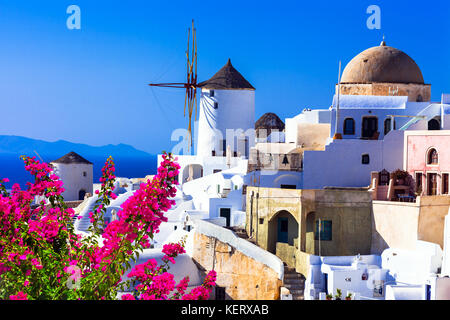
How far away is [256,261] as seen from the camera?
54.9ft

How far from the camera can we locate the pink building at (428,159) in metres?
17.3

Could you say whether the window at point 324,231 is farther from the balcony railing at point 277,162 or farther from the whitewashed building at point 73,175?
the whitewashed building at point 73,175

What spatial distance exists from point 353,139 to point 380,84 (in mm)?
3643

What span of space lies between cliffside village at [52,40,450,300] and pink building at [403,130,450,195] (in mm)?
28

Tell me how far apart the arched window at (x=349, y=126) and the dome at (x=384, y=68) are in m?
2.84

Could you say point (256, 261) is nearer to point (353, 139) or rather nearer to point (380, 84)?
point (353, 139)

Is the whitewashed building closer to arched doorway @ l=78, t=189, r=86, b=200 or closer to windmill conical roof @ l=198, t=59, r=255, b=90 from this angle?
arched doorway @ l=78, t=189, r=86, b=200

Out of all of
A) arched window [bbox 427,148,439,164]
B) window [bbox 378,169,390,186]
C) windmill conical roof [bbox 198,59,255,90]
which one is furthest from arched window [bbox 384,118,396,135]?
windmill conical roof [bbox 198,59,255,90]

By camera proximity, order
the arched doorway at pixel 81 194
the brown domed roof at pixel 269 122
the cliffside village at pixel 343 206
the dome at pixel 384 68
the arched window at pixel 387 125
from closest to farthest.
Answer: the cliffside village at pixel 343 206 → the arched window at pixel 387 125 → the dome at pixel 384 68 → the arched doorway at pixel 81 194 → the brown domed roof at pixel 269 122

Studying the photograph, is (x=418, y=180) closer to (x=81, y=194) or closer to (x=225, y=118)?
(x=225, y=118)

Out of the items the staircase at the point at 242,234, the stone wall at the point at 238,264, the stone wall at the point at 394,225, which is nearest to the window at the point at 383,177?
the stone wall at the point at 394,225

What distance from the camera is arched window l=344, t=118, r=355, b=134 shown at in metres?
20.5

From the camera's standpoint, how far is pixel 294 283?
16.5m

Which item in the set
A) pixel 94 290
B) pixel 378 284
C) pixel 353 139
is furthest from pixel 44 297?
pixel 353 139
